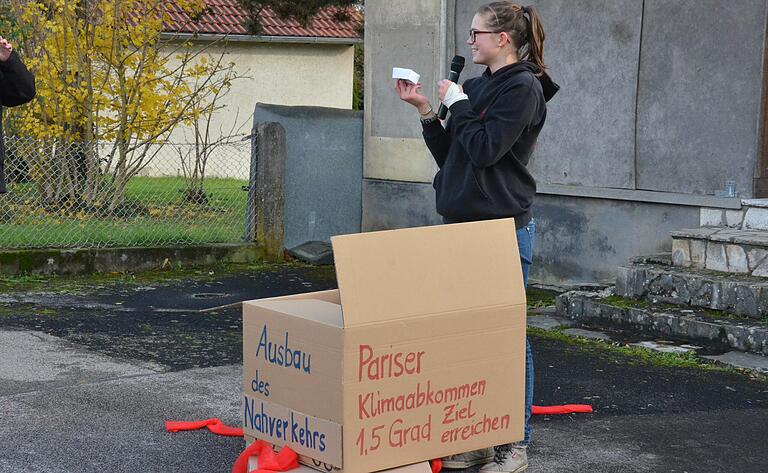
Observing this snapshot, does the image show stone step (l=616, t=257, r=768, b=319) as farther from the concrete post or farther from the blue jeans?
the concrete post

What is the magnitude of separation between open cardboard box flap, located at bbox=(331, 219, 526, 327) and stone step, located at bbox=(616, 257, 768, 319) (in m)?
3.25

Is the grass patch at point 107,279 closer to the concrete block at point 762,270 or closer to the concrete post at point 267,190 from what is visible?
the concrete post at point 267,190

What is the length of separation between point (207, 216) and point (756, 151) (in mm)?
5067

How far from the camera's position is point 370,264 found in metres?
3.54

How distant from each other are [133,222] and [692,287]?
5175mm

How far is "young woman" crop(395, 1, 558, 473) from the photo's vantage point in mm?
4008

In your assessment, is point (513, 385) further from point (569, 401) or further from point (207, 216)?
point (207, 216)

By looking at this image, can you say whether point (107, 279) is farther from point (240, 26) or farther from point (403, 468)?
point (240, 26)

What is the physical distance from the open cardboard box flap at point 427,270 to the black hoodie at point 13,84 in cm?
257

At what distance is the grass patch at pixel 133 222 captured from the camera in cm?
915

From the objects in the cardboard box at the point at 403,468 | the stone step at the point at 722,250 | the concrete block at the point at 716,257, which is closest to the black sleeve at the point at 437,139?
the cardboard box at the point at 403,468

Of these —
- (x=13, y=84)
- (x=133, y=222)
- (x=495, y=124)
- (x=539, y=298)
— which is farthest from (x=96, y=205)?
(x=495, y=124)

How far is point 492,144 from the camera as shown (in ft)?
13.0

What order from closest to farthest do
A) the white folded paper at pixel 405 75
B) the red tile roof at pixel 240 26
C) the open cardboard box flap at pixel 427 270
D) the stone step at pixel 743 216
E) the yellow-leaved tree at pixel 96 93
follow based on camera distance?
the open cardboard box flap at pixel 427 270 < the white folded paper at pixel 405 75 < the stone step at pixel 743 216 < the yellow-leaved tree at pixel 96 93 < the red tile roof at pixel 240 26
